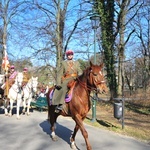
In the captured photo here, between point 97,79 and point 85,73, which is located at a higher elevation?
point 85,73

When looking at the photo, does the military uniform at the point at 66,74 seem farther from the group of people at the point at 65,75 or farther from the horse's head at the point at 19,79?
the horse's head at the point at 19,79

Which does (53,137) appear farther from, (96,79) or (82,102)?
(96,79)

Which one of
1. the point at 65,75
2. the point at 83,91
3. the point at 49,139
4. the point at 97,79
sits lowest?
the point at 49,139

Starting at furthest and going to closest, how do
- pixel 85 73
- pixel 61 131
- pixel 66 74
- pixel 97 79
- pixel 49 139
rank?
pixel 61 131 < pixel 49 139 < pixel 66 74 < pixel 85 73 < pixel 97 79

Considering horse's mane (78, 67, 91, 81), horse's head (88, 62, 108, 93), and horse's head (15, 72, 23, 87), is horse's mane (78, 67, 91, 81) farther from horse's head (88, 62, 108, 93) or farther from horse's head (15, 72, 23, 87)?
horse's head (15, 72, 23, 87)

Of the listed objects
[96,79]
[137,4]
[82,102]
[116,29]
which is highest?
[137,4]

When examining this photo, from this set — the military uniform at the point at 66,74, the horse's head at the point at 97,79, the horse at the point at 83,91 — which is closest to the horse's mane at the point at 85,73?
the horse at the point at 83,91

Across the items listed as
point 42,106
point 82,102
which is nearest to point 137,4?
point 42,106

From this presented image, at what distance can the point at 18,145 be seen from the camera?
862 cm

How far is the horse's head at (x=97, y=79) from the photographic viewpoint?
7309 mm

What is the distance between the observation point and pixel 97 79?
24.3 feet

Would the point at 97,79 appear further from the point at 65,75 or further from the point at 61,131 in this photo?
the point at 61,131

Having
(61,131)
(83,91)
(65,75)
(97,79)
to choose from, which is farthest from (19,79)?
(97,79)

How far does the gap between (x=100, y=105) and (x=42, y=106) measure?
7220 mm
